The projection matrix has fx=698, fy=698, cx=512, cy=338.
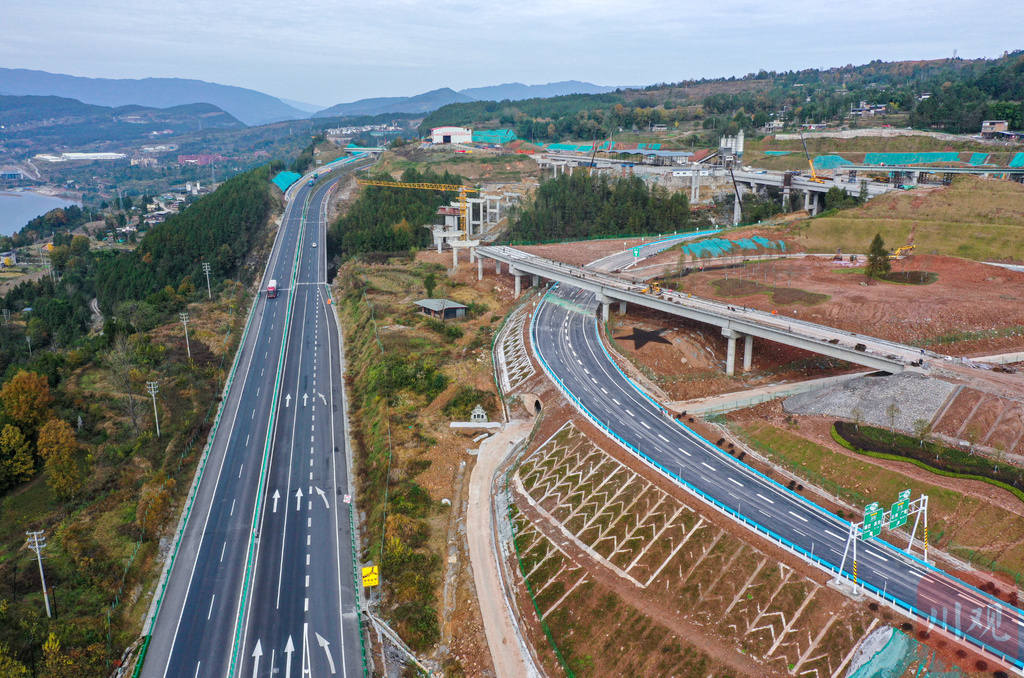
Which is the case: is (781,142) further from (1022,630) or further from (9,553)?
(9,553)

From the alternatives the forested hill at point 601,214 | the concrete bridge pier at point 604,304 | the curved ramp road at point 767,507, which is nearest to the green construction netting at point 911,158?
the forested hill at point 601,214

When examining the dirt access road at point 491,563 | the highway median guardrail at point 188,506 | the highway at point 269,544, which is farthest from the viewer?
the highway median guardrail at point 188,506

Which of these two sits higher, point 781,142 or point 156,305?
point 781,142

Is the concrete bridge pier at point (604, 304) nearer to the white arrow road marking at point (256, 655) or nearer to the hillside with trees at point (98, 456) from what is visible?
the hillside with trees at point (98, 456)

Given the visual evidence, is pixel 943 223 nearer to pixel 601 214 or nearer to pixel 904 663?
pixel 601 214

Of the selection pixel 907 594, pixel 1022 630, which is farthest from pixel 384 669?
pixel 1022 630

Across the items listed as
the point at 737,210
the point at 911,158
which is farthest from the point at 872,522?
the point at 911,158
